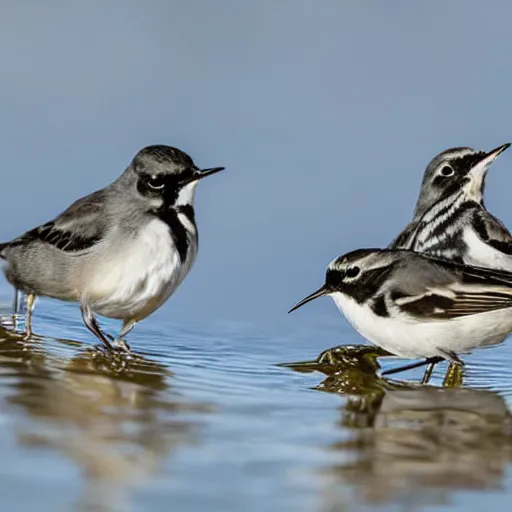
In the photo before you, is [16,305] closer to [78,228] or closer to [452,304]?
[78,228]

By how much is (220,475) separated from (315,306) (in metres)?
7.09

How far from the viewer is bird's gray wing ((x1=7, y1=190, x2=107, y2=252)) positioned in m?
8.97

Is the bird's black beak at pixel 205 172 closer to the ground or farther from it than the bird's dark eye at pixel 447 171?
closer to the ground

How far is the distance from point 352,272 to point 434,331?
0.81 meters

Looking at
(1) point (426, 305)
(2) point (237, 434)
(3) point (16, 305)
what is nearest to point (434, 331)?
(1) point (426, 305)

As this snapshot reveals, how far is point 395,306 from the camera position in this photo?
342 inches

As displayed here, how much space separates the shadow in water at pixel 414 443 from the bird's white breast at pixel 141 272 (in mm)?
1349

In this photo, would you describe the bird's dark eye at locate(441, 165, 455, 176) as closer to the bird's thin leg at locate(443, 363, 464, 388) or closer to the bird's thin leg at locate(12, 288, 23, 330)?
the bird's thin leg at locate(443, 363, 464, 388)

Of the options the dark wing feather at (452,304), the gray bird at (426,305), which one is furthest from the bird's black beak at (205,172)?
the dark wing feather at (452,304)

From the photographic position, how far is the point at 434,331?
859 cm

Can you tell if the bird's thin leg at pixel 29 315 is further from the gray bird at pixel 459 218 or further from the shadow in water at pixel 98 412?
the gray bird at pixel 459 218

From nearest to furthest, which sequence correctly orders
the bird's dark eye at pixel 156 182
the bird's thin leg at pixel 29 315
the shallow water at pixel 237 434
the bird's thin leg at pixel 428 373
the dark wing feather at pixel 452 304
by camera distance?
1. the shallow water at pixel 237 434
2. the dark wing feather at pixel 452 304
3. the bird's dark eye at pixel 156 182
4. the bird's thin leg at pixel 428 373
5. the bird's thin leg at pixel 29 315

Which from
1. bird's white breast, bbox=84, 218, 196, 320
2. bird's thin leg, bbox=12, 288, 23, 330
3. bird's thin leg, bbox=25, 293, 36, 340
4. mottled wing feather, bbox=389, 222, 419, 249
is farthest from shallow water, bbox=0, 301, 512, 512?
mottled wing feather, bbox=389, 222, 419, 249

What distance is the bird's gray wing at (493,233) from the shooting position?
963cm
